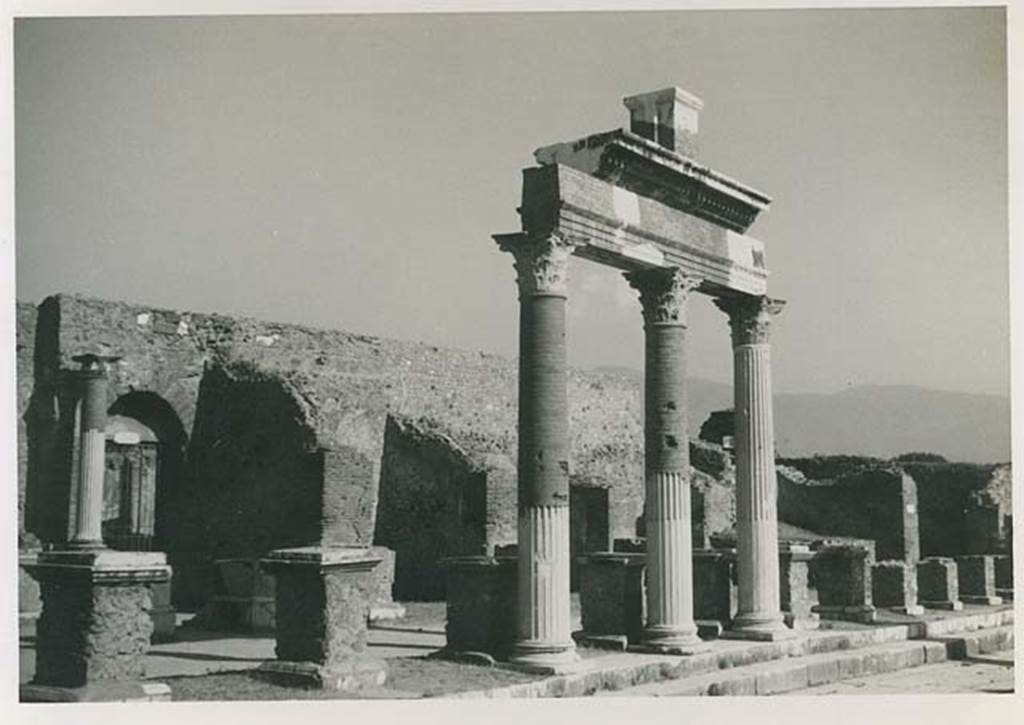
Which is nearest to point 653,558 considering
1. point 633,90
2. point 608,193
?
point 608,193

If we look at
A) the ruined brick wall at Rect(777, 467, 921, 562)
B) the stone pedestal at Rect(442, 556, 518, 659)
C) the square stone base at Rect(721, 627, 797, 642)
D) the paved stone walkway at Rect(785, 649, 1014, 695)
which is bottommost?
the paved stone walkway at Rect(785, 649, 1014, 695)

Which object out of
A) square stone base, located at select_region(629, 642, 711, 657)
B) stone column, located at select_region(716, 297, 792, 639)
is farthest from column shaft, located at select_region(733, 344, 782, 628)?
square stone base, located at select_region(629, 642, 711, 657)

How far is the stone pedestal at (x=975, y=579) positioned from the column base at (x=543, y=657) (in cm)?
1074

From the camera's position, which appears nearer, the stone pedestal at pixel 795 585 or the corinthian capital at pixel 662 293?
the corinthian capital at pixel 662 293

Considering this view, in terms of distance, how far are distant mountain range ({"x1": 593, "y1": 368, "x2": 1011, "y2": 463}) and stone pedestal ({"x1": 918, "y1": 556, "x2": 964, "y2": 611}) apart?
1606 millimetres

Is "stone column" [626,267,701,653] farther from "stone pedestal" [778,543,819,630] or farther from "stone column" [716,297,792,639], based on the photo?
"stone pedestal" [778,543,819,630]

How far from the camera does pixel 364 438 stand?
56.8ft

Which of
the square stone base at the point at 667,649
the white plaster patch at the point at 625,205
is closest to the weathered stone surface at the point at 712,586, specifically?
the square stone base at the point at 667,649

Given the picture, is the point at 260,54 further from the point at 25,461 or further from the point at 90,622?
the point at 25,461

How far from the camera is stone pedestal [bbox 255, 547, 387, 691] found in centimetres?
920

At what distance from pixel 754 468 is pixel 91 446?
7.37 metres

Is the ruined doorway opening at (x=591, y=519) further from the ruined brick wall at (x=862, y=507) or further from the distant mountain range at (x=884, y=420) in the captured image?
the ruined brick wall at (x=862, y=507)

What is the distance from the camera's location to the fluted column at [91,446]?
47.3 feet

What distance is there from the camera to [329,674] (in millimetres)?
9203
